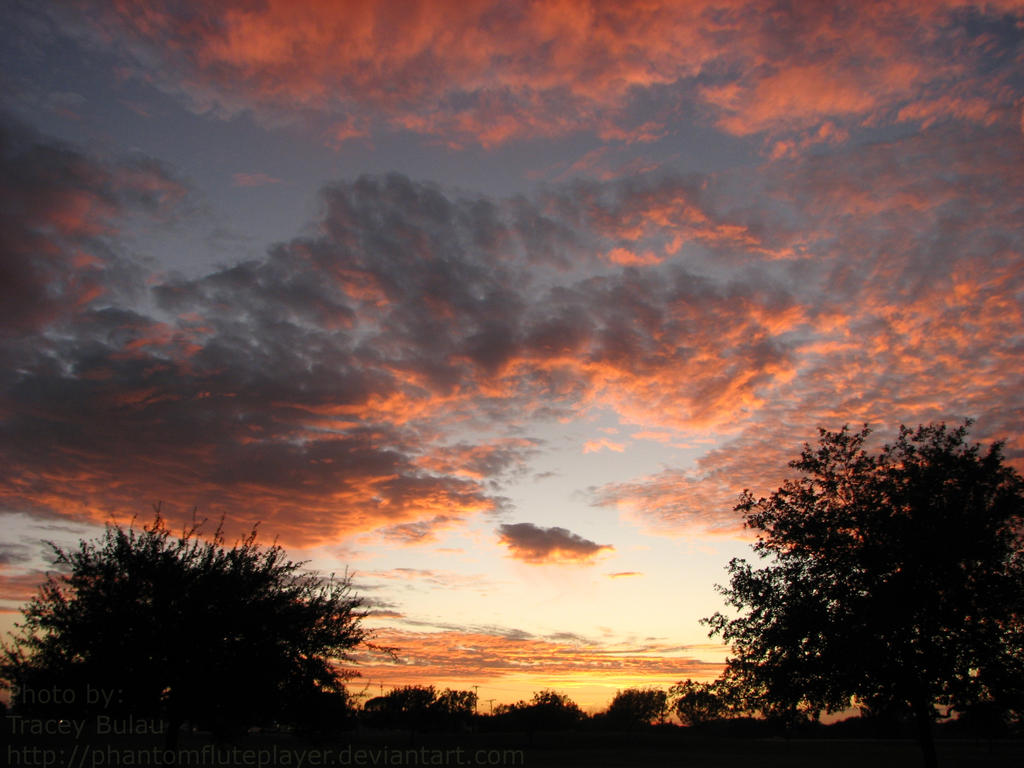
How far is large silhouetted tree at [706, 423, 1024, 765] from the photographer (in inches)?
960

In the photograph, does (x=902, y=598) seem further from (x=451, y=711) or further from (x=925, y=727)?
(x=451, y=711)

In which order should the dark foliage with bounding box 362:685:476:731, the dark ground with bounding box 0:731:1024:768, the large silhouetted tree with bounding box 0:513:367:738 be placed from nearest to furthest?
the large silhouetted tree with bounding box 0:513:367:738 → the dark ground with bounding box 0:731:1024:768 → the dark foliage with bounding box 362:685:476:731

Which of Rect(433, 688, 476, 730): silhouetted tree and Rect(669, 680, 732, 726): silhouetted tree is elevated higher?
Rect(669, 680, 732, 726): silhouetted tree

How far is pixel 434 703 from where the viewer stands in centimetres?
18412

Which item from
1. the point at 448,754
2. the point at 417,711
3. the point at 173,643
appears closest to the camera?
the point at 173,643

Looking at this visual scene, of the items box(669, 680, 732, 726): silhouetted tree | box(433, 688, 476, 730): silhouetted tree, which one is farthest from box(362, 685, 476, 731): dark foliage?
box(669, 680, 732, 726): silhouetted tree

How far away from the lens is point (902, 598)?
2488cm

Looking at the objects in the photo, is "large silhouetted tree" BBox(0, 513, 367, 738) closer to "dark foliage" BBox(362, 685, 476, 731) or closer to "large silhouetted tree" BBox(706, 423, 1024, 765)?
"large silhouetted tree" BBox(706, 423, 1024, 765)

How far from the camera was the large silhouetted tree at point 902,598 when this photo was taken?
24.4 metres

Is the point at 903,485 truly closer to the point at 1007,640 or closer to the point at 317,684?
the point at 1007,640

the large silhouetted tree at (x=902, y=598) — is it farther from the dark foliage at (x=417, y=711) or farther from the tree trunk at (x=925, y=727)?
the dark foliage at (x=417, y=711)

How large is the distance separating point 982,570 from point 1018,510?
2.51 metres

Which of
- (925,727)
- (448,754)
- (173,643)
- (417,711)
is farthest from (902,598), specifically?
(417,711)

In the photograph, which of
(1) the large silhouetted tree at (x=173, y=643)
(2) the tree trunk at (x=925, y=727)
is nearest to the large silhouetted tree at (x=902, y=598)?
(2) the tree trunk at (x=925, y=727)
